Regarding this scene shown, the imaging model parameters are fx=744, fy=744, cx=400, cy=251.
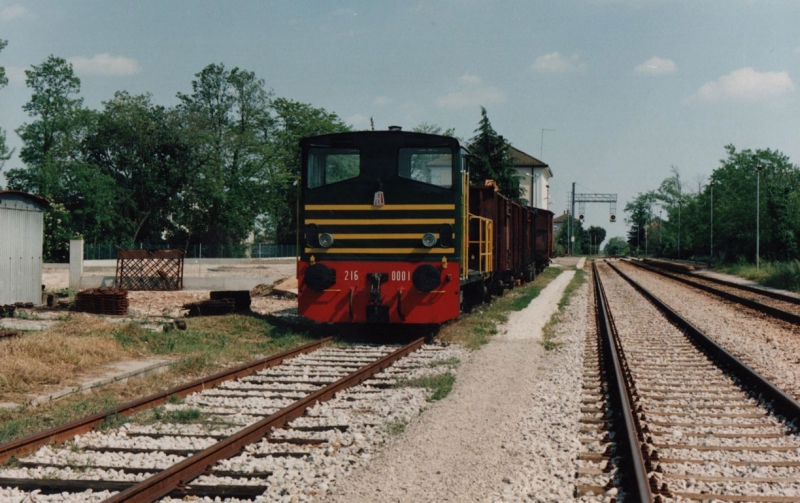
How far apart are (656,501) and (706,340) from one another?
8.27 meters

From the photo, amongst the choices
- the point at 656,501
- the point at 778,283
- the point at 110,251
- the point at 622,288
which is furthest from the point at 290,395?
the point at 110,251

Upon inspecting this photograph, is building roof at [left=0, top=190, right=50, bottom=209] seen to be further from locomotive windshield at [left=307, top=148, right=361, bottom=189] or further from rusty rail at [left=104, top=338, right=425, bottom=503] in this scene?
rusty rail at [left=104, top=338, right=425, bottom=503]

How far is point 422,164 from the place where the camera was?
1188 centimetres

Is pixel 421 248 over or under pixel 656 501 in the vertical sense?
over

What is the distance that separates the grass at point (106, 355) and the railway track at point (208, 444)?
323mm

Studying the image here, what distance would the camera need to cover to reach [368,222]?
11773mm

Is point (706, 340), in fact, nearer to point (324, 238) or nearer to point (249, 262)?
point (324, 238)

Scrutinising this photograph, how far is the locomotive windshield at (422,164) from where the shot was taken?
464 inches

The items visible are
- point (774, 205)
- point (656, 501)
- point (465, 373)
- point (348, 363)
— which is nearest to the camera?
point (656, 501)

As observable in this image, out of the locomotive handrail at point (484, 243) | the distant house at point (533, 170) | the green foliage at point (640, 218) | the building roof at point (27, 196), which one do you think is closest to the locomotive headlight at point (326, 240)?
the locomotive handrail at point (484, 243)

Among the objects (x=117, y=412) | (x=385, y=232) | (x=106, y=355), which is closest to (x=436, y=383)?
(x=117, y=412)

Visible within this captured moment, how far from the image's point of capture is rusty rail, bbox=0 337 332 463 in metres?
5.36

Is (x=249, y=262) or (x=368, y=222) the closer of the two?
(x=368, y=222)

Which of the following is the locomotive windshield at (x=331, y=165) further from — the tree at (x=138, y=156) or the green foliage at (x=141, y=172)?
the tree at (x=138, y=156)
